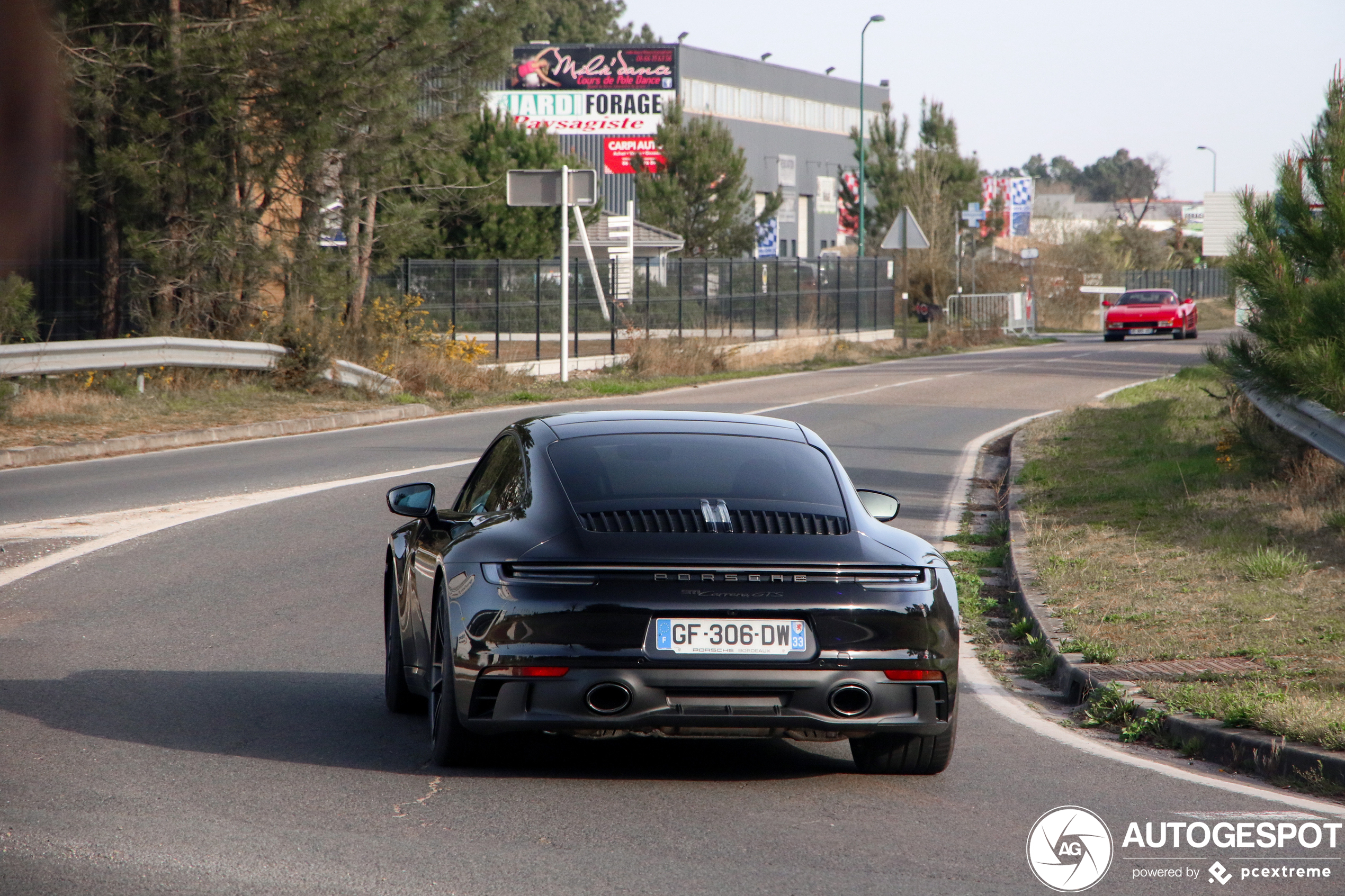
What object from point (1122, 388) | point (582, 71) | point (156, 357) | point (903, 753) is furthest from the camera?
point (582, 71)

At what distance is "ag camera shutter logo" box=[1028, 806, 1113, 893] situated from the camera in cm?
431

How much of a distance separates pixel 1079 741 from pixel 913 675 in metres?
1.54

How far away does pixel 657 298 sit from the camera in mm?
36281

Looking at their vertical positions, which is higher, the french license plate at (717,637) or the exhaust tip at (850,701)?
the french license plate at (717,637)

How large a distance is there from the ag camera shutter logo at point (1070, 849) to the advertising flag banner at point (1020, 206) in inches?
2972

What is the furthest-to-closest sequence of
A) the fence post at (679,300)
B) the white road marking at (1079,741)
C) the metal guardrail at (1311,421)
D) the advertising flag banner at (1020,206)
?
the advertising flag banner at (1020,206) → the fence post at (679,300) → the metal guardrail at (1311,421) → the white road marking at (1079,741)

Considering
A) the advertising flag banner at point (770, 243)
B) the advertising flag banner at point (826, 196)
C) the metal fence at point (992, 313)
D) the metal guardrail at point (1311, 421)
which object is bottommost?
the metal guardrail at point (1311, 421)

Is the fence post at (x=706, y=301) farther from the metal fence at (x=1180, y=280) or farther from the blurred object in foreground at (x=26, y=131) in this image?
the metal fence at (x=1180, y=280)

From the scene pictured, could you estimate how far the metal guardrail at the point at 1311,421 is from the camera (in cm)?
1073

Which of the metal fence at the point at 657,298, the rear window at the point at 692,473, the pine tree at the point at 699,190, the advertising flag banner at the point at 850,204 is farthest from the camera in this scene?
the advertising flag banner at the point at 850,204

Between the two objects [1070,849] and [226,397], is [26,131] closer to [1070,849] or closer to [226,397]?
[1070,849]

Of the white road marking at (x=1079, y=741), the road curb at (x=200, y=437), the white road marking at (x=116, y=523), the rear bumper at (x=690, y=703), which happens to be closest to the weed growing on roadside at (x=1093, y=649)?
the white road marking at (x=1079, y=741)

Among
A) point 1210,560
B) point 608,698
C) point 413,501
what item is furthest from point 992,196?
point 608,698

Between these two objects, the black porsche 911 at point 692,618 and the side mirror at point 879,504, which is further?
the side mirror at point 879,504
